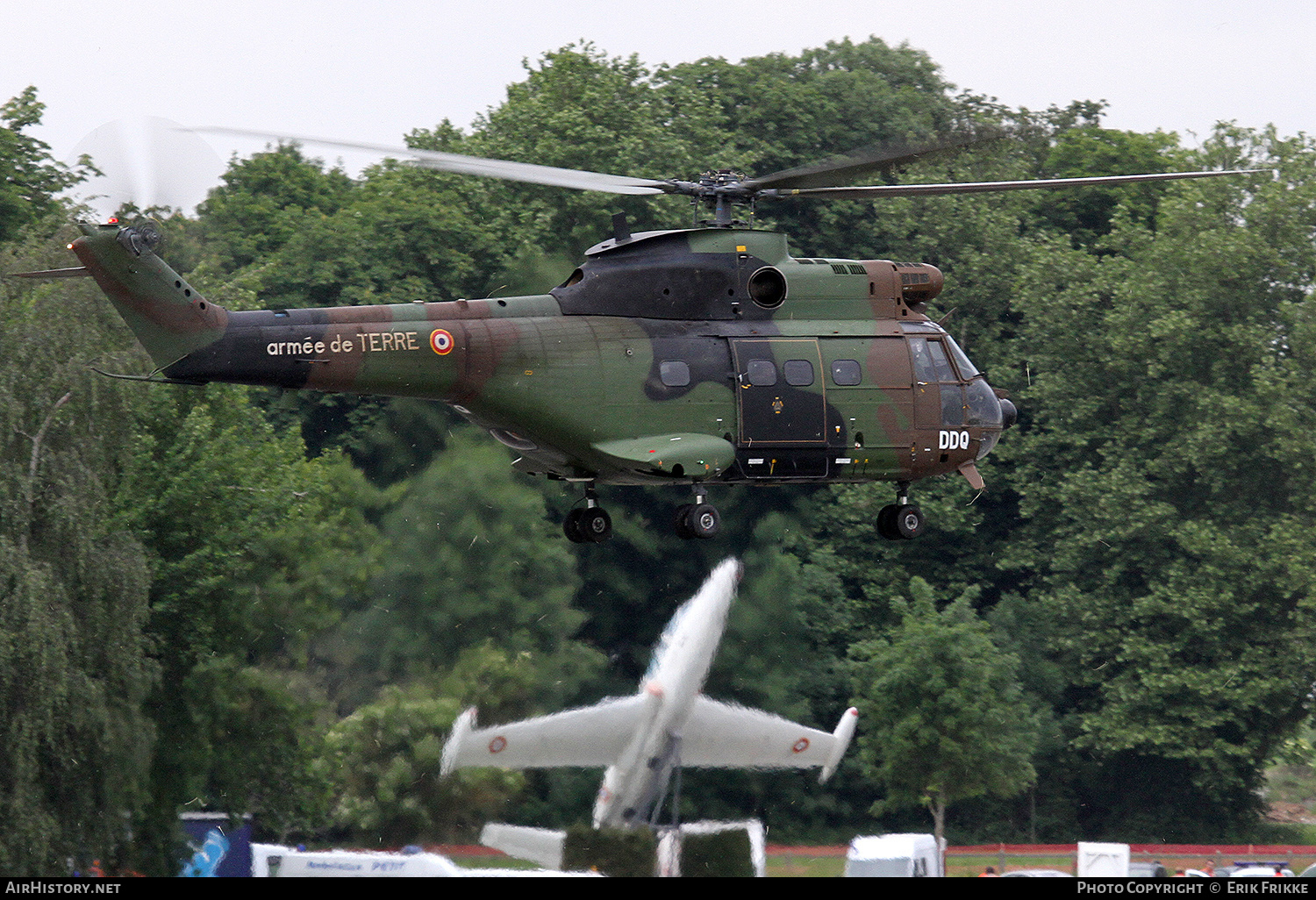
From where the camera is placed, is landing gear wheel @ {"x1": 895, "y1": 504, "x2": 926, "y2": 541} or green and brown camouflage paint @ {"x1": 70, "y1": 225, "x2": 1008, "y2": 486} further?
landing gear wheel @ {"x1": 895, "y1": 504, "x2": 926, "y2": 541}

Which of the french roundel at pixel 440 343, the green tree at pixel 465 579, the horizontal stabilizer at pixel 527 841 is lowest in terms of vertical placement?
the horizontal stabilizer at pixel 527 841

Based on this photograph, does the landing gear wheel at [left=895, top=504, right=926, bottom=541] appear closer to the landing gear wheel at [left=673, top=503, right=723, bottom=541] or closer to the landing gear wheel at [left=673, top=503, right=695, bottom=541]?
the landing gear wheel at [left=673, top=503, right=723, bottom=541]

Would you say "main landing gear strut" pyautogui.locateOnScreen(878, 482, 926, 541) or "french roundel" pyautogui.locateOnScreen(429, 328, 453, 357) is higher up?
"french roundel" pyautogui.locateOnScreen(429, 328, 453, 357)

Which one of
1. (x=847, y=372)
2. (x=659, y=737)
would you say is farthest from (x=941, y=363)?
(x=659, y=737)

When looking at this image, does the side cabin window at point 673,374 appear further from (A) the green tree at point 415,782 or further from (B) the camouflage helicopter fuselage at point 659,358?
(A) the green tree at point 415,782

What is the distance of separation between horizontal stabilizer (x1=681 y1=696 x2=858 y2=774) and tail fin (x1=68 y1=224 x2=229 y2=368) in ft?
55.8

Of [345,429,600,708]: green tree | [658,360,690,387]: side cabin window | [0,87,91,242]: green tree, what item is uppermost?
[0,87,91,242]: green tree

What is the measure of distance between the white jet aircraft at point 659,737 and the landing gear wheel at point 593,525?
8.79m

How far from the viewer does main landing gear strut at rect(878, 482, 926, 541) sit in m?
27.3

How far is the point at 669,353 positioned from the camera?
82.7ft

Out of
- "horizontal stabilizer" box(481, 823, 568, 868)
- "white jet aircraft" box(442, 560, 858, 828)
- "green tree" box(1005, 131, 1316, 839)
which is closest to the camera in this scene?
"horizontal stabilizer" box(481, 823, 568, 868)

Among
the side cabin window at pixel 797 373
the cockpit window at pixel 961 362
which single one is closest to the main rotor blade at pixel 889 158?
the side cabin window at pixel 797 373

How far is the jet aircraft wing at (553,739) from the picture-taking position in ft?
112

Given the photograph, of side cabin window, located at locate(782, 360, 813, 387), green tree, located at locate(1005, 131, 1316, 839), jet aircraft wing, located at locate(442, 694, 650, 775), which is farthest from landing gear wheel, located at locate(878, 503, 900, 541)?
green tree, located at locate(1005, 131, 1316, 839)
